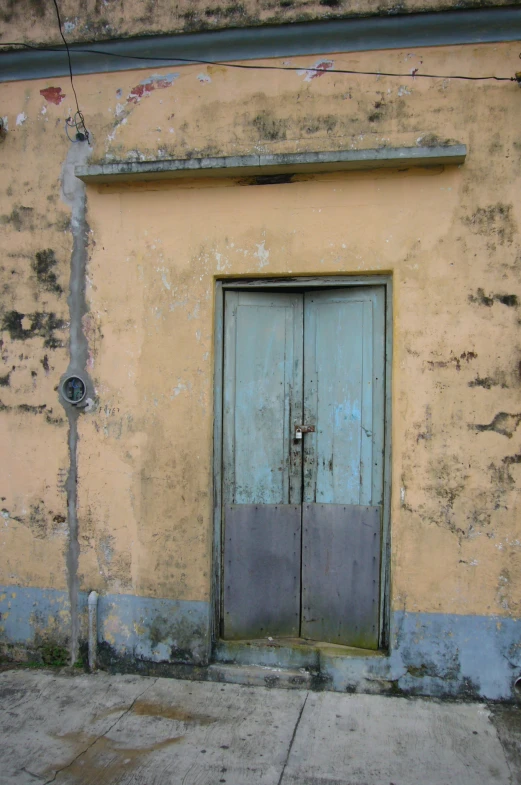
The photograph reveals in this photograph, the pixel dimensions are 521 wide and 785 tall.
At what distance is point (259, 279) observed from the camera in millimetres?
4039

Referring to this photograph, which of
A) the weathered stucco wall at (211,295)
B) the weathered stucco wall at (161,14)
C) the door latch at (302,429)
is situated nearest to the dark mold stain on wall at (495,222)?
the weathered stucco wall at (211,295)

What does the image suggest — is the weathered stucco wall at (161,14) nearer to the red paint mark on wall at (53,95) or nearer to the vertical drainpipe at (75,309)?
the red paint mark on wall at (53,95)

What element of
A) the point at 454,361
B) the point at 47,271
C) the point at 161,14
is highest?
the point at 161,14

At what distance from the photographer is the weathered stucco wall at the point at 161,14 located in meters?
3.75

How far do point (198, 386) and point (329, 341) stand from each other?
91 centimetres

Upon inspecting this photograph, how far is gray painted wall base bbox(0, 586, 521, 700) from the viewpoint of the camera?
3.66 metres

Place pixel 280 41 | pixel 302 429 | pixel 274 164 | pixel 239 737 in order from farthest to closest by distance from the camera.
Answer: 1. pixel 302 429
2. pixel 280 41
3. pixel 274 164
4. pixel 239 737

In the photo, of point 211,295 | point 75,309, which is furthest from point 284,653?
point 75,309

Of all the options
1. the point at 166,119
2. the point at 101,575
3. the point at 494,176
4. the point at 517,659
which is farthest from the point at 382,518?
the point at 166,119

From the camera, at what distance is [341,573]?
13.1 ft

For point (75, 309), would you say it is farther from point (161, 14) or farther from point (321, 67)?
point (321, 67)

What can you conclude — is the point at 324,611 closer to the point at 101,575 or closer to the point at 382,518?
the point at 382,518

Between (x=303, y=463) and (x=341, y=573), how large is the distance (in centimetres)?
75

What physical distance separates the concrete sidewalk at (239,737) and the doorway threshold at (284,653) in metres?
0.18
